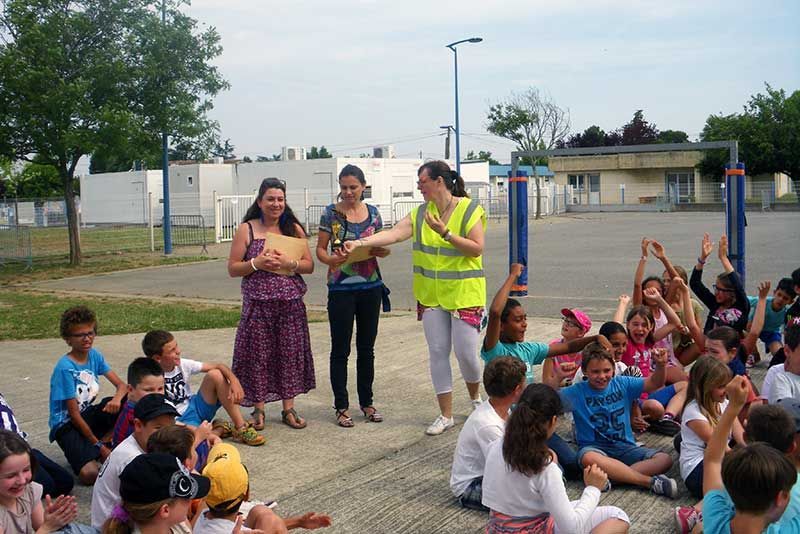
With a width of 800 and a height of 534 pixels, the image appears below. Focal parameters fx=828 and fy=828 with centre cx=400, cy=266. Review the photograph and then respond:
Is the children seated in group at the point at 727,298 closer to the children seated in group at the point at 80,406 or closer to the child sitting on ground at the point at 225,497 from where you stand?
the child sitting on ground at the point at 225,497

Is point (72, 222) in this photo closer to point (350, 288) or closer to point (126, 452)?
point (350, 288)

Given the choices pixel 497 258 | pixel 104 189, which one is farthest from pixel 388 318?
pixel 104 189

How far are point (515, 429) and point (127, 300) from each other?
39.7 feet

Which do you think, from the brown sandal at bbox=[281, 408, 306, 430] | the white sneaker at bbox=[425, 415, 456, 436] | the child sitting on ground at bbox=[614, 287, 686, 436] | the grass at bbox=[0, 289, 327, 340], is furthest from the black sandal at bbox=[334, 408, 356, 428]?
the grass at bbox=[0, 289, 327, 340]

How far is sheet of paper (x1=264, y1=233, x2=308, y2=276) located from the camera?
611cm

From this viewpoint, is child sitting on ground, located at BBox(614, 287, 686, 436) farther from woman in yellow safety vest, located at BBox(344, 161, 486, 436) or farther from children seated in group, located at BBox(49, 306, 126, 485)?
children seated in group, located at BBox(49, 306, 126, 485)

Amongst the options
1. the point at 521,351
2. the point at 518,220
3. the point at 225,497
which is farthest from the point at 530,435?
the point at 518,220

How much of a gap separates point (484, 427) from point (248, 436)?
6.75 ft

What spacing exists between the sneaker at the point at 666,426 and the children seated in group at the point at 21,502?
3835 millimetres

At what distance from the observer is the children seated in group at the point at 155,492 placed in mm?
3002

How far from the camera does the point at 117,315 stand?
40.4 feet

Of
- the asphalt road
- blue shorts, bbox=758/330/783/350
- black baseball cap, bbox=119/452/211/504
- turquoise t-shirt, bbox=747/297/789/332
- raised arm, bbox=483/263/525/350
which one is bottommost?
the asphalt road

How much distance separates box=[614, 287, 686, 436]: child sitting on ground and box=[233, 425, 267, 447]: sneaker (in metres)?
2.66

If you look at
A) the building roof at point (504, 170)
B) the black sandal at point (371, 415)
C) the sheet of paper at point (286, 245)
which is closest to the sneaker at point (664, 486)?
the black sandal at point (371, 415)
